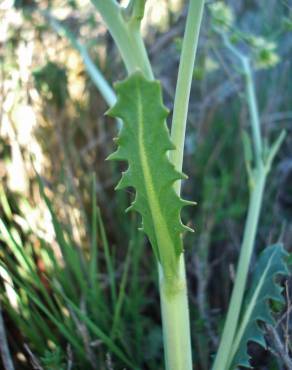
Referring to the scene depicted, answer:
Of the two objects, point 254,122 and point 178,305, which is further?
point 254,122

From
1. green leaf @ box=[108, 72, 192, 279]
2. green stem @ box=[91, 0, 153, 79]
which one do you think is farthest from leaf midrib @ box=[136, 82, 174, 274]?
green stem @ box=[91, 0, 153, 79]

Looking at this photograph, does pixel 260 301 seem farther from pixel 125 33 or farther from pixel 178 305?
pixel 125 33

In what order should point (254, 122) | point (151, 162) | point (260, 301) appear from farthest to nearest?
point (254, 122) → point (260, 301) → point (151, 162)

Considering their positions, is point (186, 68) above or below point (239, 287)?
above

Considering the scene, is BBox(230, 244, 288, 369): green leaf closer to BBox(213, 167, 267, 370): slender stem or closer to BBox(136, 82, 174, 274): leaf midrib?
BBox(213, 167, 267, 370): slender stem

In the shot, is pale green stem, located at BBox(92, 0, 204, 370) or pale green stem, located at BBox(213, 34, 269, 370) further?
pale green stem, located at BBox(213, 34, 269, 370)

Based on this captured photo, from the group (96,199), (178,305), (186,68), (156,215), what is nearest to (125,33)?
(186,68)

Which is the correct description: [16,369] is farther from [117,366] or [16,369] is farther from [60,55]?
[60,55]

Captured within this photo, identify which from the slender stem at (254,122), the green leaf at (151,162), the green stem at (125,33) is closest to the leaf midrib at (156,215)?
the green leaf at (151,162)
